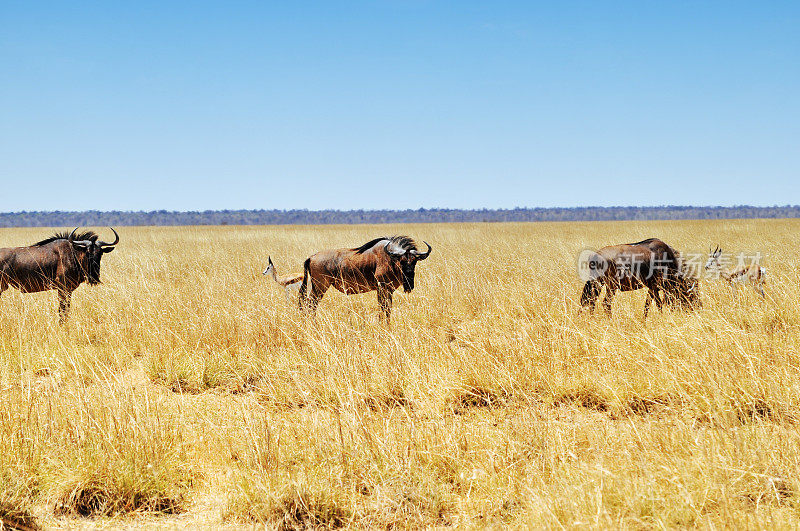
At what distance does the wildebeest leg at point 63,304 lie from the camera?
7804mm

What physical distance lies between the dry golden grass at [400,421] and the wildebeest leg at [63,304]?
23 centimetres

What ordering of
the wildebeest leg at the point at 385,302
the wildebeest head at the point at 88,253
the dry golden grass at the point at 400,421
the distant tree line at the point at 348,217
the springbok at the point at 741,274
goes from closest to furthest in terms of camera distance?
the dry golden grass at the point at 400,421 → the wildebeest leg at the point at 385,302 → the wildebeest head at the point at 88,253 → the springbok at the point at 741,274 → the distant tree line at the point at 348,217

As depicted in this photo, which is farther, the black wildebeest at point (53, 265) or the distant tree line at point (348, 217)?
the distant tree line at point (348, 217)

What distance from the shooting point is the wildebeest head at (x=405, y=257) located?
26.7 ft

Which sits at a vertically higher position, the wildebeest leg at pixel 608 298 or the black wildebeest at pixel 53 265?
the black wildebeest at pixel 53 265

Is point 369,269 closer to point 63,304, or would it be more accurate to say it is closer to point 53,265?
point 63,304

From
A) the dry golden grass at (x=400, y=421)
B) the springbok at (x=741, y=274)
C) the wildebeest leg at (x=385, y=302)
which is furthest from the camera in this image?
the springbok at (x=741, y=274)

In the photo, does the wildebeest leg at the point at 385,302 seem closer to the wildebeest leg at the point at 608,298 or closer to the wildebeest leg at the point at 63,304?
the wildebeest leg at the point at 608,298

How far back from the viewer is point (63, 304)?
8305 mm

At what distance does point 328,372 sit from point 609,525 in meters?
2.82

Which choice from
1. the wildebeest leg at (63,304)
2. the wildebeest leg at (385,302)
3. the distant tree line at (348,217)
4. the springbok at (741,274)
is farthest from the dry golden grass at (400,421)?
the distant tree line at (348,217)

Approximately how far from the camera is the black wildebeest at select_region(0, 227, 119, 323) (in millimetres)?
8539

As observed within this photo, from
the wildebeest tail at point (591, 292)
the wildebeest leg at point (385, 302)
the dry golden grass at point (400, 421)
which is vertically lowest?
the dry golden grass at point (400, 421)

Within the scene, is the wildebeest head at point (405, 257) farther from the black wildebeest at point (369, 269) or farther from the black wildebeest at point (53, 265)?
the black wildebeest at point (53, 265)
